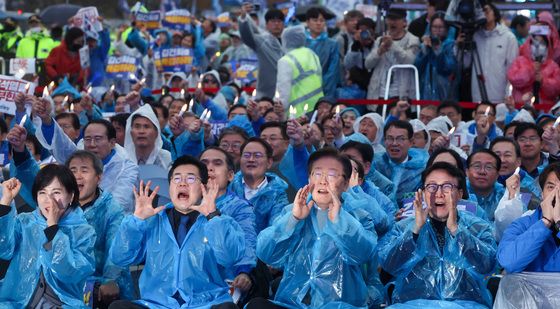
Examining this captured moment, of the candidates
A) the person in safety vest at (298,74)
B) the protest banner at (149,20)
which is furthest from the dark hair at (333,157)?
the protest banner at (149,20)

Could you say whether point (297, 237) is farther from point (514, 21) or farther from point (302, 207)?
point (514, 21)

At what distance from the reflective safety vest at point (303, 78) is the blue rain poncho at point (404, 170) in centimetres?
296

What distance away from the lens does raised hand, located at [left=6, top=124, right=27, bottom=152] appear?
8414 millimetres

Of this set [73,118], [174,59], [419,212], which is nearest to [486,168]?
[419,212]

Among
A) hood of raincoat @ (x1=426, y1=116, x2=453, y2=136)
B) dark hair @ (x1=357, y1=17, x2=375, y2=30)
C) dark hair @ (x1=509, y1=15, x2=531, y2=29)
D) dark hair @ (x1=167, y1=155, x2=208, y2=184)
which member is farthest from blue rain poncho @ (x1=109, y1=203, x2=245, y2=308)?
dark hair @ (x1=509, y1=15, x2=531, y2=29)

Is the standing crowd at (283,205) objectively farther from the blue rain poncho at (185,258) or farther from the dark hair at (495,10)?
the dark hair at (495,10)

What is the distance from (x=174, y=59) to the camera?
1582cm

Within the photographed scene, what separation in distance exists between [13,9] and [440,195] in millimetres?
20512

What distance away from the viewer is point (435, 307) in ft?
22.7

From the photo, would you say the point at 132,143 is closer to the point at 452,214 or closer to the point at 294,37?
the point at 294,37

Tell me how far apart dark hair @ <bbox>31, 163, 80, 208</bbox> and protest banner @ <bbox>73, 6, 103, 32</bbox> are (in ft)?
26.7

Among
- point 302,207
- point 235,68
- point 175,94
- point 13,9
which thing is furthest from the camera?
point 13,9

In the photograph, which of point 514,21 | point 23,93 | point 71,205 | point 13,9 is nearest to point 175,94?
point 514,21

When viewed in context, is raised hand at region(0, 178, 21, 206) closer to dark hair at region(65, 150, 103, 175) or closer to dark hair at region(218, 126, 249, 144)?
dark hair at region(65, 150, 103, 175)
